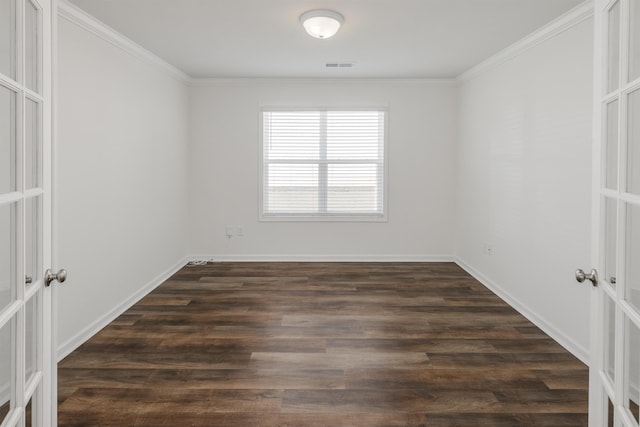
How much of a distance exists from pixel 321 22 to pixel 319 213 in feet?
9.58

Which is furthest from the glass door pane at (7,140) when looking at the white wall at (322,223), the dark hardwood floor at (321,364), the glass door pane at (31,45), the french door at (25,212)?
the white wall at (322,223)

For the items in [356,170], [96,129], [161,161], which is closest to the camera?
[96,129]

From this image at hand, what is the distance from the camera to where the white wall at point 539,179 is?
115 inches

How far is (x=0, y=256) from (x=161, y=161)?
3582 mm

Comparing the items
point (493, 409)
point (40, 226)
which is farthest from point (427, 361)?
point (40, 226)

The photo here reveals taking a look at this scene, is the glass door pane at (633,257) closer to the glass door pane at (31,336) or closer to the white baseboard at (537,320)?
the white baseboard at (537,320)

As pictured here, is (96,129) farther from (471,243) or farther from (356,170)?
(471,243)

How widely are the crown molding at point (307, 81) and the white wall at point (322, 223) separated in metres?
0.01

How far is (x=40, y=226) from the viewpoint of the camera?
146 centimetres

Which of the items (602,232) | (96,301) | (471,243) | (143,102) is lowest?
(96,301)

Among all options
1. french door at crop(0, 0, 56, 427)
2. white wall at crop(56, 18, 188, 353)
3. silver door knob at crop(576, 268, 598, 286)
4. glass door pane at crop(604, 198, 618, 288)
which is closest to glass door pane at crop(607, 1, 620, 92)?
glass door pane at crop(604, 198, 618, 288)

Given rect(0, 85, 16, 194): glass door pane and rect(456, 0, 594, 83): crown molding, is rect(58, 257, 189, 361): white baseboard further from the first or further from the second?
rect(456, 0, 594, 83): crown molding

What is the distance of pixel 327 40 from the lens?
3.87 m

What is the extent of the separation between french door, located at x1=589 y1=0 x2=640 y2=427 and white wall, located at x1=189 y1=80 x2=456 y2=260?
4108mm
